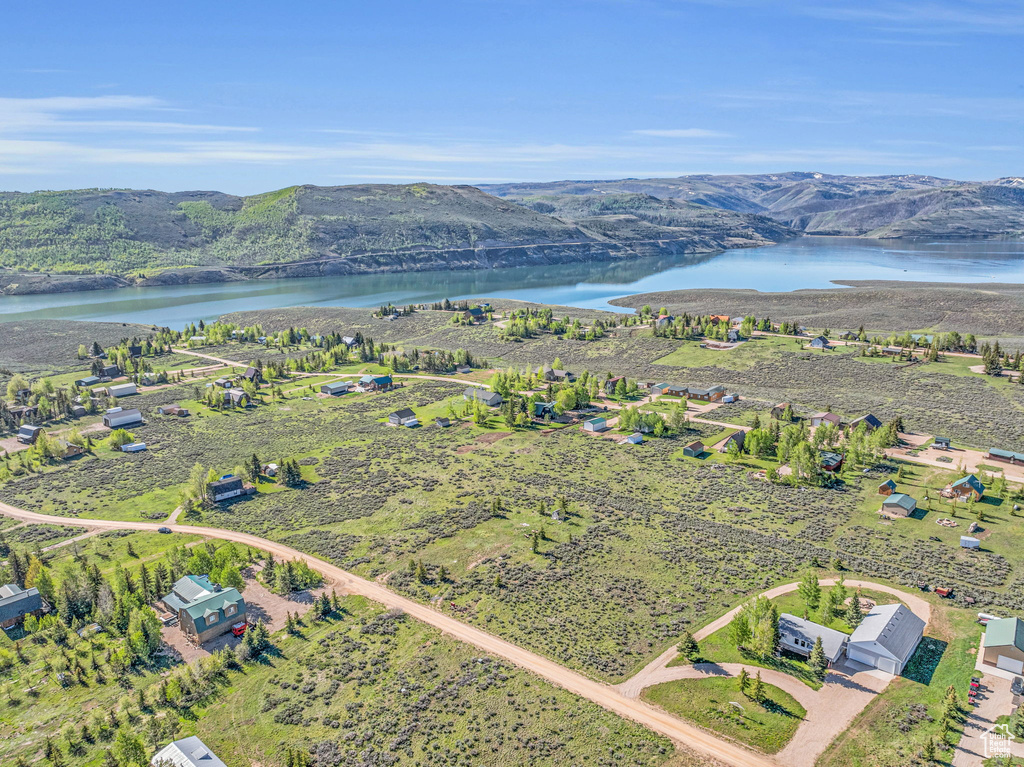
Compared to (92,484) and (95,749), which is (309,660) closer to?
(95,749)

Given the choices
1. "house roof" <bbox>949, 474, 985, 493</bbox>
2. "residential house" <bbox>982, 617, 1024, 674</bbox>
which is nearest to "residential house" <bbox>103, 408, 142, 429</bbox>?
"residential house" <bbox>982, 617, 1024, 674</bbox>

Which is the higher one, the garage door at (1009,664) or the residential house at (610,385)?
the residential house at (610,385)

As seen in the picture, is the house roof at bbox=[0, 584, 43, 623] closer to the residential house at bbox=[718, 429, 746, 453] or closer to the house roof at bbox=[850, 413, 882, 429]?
the residential house at bbox=[718, 429, 746, 453]

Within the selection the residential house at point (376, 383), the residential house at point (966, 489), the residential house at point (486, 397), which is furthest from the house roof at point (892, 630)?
the residential house at point (376, 383)

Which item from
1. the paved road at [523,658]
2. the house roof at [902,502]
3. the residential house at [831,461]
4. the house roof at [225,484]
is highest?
the residential house at [831,461]

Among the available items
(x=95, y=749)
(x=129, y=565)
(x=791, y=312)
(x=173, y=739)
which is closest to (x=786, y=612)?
(x=173, y=739)

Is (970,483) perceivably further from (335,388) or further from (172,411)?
(172,411)

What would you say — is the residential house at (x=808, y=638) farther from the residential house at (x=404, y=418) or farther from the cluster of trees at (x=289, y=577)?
the residential house at (x=404, y=418)
